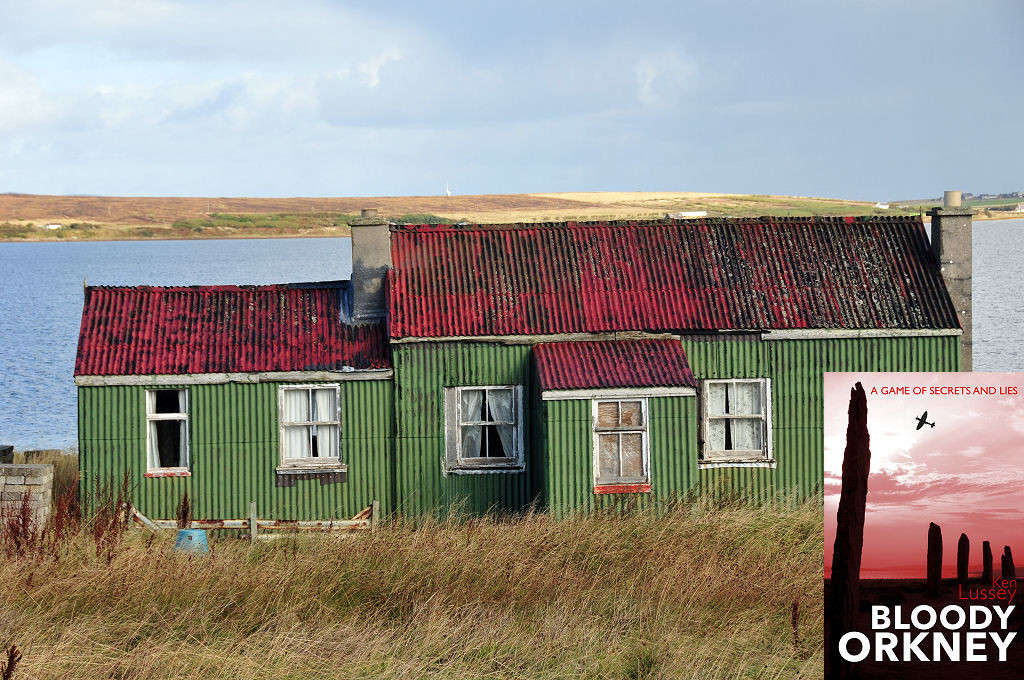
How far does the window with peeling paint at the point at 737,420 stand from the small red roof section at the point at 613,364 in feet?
3.20

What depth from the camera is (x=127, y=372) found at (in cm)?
1834

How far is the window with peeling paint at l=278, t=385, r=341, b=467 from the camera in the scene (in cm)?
1861

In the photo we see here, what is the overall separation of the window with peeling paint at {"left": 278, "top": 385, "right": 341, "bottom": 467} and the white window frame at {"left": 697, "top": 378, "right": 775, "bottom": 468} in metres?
5.69

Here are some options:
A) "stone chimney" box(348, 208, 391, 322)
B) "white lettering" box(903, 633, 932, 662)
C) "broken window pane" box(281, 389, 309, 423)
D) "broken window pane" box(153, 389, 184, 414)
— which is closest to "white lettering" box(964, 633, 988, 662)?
"white lettering" box(903, 633, 932, 662)

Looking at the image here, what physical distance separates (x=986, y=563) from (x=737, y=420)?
484 inches

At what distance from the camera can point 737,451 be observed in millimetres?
18641

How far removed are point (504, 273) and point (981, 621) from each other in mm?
13477

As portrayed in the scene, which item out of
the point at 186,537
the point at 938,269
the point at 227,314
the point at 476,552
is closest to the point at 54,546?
the point at 186,537

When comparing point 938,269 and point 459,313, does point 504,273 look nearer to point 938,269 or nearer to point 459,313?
point 459,313

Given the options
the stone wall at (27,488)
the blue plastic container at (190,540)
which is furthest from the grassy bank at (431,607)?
the stone wall at (27,488)

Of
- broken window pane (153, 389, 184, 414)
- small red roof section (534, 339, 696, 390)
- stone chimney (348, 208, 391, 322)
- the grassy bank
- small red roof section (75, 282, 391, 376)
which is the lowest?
the grassy bank

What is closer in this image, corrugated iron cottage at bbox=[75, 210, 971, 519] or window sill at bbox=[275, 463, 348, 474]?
corrugated iron cottage at bbox=[75, 210, 971, 519]

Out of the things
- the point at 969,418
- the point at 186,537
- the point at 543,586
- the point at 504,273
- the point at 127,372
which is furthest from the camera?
the point at 504,273

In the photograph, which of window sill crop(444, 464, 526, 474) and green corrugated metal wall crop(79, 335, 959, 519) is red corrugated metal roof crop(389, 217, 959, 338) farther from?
window sill crop(444, 464, 526, 474)
